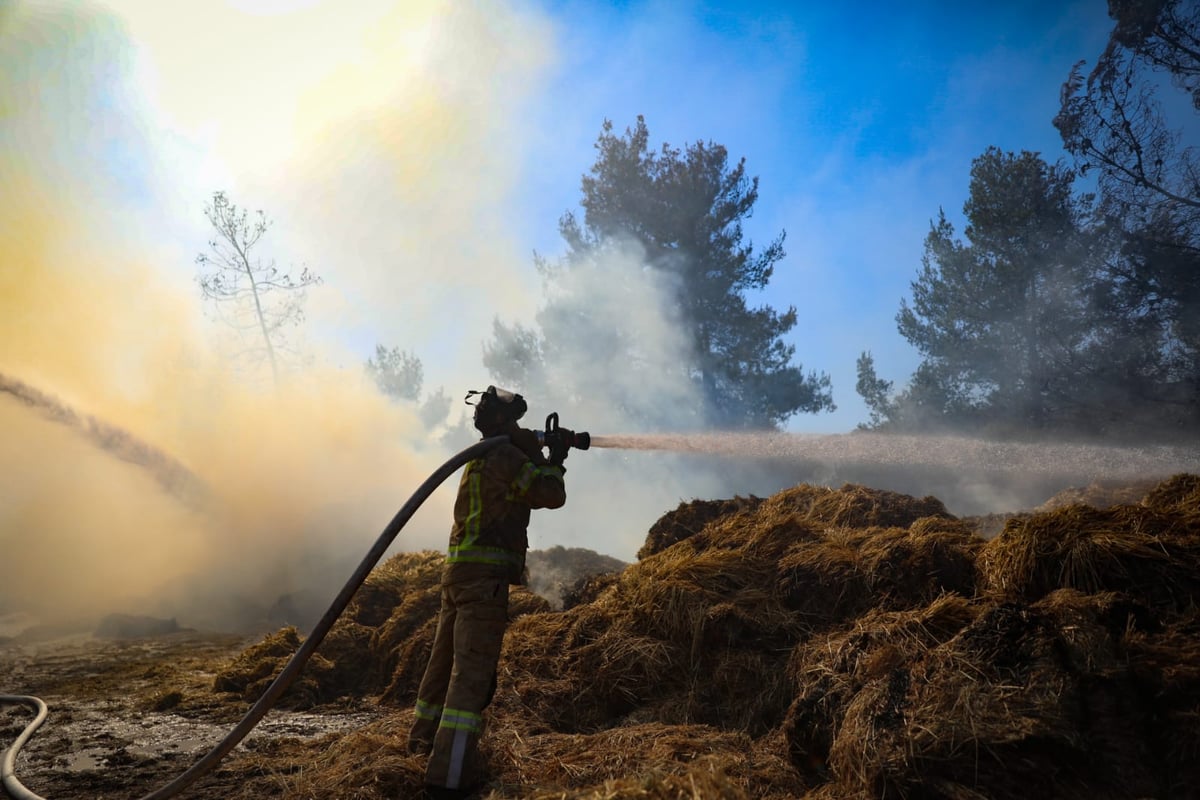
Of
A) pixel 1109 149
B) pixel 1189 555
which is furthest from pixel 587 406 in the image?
pixel 1189 555

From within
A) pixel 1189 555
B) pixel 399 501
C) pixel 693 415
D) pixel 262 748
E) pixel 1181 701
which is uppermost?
pixel 693 415

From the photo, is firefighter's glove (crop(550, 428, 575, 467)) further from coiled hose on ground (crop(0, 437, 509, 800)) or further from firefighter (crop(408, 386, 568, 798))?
coiled hose on ground (crop(0, 437, 509, 800))

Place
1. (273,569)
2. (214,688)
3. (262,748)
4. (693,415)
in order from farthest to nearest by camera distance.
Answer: (693,415)
(273,569)
(214,688)
(262,748)

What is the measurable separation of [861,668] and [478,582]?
2524 millimetres

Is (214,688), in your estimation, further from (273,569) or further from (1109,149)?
(1109,149)

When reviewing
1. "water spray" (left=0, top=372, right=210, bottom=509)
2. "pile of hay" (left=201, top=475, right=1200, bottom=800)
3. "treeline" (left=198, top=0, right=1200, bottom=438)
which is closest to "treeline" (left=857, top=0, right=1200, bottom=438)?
"treeline" (left=198, top=0, right=1200, bottom=438)

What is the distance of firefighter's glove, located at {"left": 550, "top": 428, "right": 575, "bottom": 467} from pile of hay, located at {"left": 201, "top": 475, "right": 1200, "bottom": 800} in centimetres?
164

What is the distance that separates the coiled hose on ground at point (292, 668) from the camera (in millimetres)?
4453

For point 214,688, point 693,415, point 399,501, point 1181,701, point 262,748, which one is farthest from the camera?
point 693,415

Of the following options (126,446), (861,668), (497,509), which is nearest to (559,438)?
(497,509)

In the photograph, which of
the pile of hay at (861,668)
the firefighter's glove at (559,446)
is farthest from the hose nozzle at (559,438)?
the pile of hay at (861,668)

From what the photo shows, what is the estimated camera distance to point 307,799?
14.5 feet

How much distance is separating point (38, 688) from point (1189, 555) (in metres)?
12.1

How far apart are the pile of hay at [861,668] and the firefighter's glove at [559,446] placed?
64.7 inches
